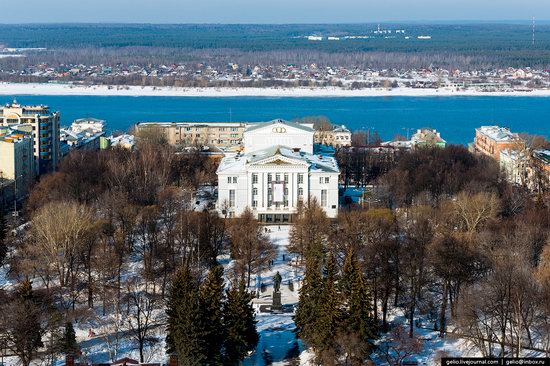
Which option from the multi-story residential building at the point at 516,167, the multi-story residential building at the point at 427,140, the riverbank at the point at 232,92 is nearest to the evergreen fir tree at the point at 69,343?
the multi-story residential building at the point at 516,167

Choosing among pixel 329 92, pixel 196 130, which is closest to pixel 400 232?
pixel 196 130

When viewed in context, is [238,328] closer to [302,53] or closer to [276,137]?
[276,137]

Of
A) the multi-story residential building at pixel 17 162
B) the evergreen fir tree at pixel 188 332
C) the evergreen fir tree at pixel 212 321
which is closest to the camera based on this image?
the evergreen fir tree at pixel 188 332

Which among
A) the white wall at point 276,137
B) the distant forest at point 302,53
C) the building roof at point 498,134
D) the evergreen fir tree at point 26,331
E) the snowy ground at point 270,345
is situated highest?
the distant forest at point 302,53

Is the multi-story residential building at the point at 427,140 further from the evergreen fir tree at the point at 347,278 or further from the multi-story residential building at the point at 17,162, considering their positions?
the evergreen fir tree at the point at 347,278

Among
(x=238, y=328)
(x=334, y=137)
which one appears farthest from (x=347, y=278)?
(x=334, y=137)

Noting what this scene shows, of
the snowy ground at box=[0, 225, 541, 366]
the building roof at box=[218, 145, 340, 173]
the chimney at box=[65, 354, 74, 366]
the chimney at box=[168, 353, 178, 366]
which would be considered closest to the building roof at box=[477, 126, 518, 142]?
the building roof at box=[218, 145, 340, 173]

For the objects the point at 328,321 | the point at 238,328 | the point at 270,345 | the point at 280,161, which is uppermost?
the point at 280,161
